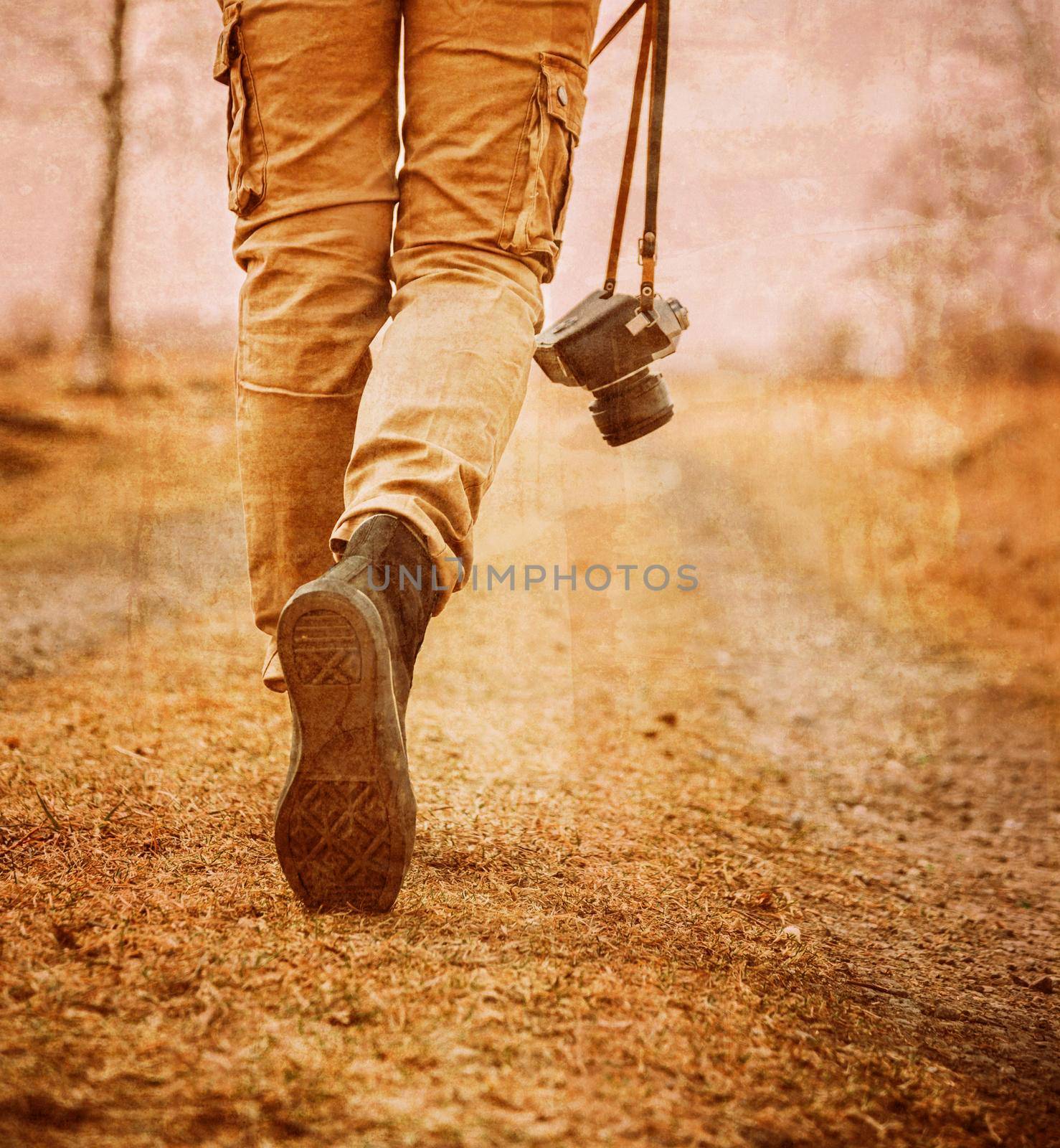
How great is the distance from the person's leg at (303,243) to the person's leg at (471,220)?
49mm

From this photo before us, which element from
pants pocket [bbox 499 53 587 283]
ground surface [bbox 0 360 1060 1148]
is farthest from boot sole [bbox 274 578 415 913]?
pants pocket [bbox 499 53 587 283]

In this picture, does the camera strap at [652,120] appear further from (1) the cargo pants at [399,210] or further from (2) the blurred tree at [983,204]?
(2) the blurred tree at [983,204]

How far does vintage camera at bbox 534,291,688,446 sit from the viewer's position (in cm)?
155

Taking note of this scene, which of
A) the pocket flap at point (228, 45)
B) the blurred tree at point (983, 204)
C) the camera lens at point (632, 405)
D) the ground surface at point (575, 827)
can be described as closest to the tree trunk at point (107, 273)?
the ground surface at point (575, 827)

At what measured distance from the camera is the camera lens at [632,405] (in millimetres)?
1595

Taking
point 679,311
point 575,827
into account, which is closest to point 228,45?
point 679,311

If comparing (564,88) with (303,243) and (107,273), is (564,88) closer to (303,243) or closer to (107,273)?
(303,243)

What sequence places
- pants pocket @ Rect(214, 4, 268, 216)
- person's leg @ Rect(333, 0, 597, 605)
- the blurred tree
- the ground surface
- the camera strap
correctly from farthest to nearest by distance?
the blurred tree → the camera strap → pants pocket @ Rect(214, 4, 268, 216) → person's leg @ Rect(333, 0, 597, 605) → the ground surface

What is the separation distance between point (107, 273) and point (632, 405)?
3.04 metres

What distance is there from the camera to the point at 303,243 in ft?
4.30

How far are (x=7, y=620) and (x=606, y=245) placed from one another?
7.70 feet

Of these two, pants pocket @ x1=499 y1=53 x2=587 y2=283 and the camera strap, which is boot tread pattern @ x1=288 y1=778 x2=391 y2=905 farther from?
the camera strap

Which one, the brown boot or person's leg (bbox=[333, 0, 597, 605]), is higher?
person's leg (bbox=[333, 0, 597, 605])

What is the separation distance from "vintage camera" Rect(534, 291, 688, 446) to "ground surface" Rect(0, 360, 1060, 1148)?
737 mm
